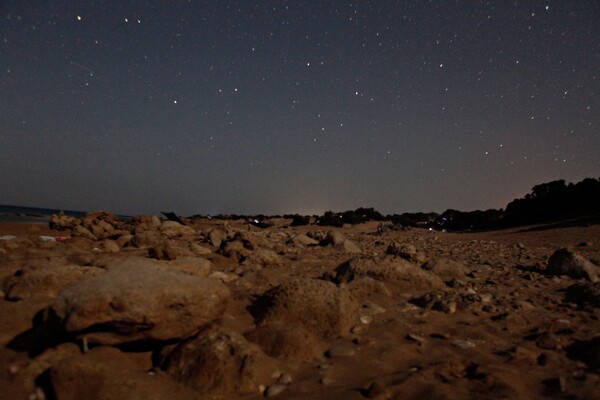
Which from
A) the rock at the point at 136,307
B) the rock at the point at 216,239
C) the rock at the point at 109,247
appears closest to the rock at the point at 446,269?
the rock at the point at 136,307

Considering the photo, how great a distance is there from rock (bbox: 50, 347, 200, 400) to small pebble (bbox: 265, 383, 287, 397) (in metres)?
0.43

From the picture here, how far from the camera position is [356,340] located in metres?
2.76

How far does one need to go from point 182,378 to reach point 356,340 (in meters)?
1.42

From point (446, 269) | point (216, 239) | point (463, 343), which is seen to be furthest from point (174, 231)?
point (463, 343)

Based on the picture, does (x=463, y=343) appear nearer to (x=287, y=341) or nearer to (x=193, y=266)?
(x=287, y=341)

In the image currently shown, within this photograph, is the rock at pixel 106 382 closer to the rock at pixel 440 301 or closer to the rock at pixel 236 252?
the rock at pixel 440 301

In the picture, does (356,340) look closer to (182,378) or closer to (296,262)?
(182,378)

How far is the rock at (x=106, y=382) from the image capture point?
1.90 metres

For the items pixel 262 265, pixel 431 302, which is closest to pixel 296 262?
pixel 262 265

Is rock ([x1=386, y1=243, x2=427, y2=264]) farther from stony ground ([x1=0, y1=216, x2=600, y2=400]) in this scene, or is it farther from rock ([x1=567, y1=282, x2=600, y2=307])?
rock ([x1=567, y1=282, x2=600, y2=307])

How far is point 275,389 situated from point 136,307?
43.5 inches

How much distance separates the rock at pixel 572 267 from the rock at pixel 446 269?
5.20 feet

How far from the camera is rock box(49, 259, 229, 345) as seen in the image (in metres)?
2.18

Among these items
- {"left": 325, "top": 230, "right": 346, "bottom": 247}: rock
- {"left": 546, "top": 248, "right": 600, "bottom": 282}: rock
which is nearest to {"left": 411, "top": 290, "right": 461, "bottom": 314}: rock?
{"left": 546, "top": 248, "right": 600, "bottom": 282}: rock
